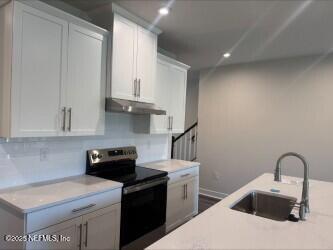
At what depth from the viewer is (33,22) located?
1.83 meters

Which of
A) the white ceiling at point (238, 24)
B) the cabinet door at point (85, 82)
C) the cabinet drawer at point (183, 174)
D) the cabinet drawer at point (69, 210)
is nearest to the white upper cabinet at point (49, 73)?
the cabinet door at point (85, 82)

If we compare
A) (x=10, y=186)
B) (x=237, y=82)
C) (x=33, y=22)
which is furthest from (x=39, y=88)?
(x=237, y=82)

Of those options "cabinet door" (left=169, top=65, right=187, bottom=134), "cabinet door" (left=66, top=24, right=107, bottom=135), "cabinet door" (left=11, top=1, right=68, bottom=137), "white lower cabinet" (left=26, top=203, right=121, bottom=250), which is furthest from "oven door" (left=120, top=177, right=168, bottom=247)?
"cabinet door" (left=169, top=65, right=187, bottom=134)

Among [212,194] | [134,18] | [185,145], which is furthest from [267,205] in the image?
[185,145]

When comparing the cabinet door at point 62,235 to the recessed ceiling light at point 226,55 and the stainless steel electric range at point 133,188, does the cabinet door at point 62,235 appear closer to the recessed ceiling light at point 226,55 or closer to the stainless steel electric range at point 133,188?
the stainless steel electric range at point 133,188

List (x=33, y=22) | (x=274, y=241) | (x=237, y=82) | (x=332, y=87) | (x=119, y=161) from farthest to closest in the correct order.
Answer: (x=237, y=82) < (x=332, y=87) < (x=119, y=161) < (x=33, y=22) < (x=274, y=241)

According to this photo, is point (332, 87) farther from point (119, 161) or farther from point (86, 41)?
point (86, 41)

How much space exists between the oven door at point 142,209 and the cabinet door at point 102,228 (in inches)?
3.1

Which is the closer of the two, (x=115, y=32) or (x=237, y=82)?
(x=115, y=32)

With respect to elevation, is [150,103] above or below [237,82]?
below

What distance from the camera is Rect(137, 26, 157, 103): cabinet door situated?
2725 millimetres

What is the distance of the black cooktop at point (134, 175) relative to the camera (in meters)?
2.37

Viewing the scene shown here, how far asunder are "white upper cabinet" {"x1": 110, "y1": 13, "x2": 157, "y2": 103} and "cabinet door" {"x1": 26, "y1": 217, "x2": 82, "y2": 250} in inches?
48.6

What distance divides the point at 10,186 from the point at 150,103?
1.64 m
